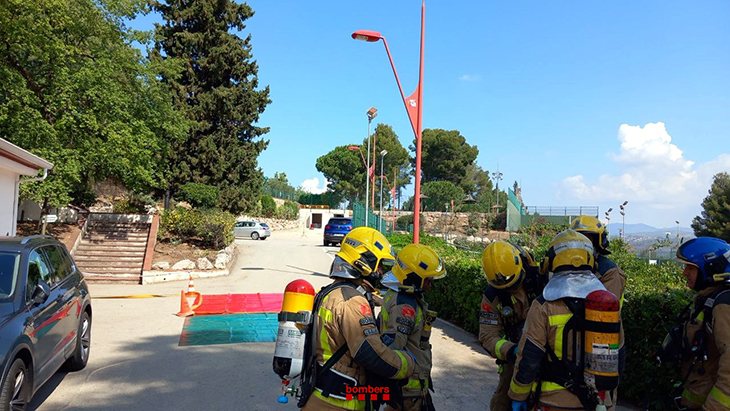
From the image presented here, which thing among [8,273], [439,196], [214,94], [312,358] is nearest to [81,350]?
[8,273]

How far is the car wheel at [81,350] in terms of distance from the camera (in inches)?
226

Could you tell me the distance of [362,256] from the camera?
276 centimetres

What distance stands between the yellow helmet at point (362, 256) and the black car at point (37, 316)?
2.98 m

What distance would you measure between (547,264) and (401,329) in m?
1.09

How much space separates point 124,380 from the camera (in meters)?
5.59

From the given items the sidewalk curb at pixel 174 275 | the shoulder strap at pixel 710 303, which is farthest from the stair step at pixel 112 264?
the shoulder strap at pixel 710 303

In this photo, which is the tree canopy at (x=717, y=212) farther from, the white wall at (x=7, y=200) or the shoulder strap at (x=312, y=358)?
the white wall at (x=7, y=200)

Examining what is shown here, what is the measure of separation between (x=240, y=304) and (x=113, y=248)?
26.8ft

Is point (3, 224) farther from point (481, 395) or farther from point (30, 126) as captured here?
point (481, 395)

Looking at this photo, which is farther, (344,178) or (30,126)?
(344,178)

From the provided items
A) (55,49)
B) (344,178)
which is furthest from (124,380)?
(344,178)

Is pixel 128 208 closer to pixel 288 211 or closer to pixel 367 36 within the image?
pixel 367 36

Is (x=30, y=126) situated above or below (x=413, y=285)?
above

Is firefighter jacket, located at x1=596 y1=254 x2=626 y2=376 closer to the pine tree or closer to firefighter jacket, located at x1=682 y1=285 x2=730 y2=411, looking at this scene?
firefighter jacket, located at x1=682 y1=285 x2=730 y2=411
